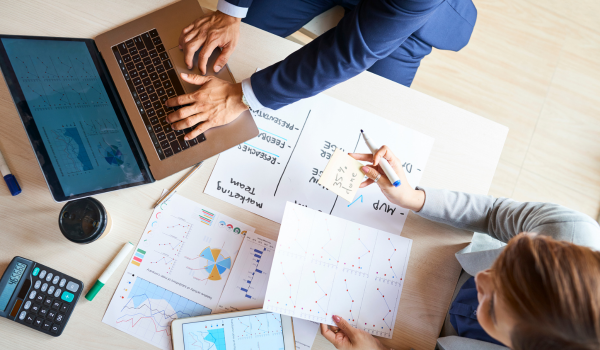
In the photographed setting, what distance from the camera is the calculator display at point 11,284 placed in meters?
0.73

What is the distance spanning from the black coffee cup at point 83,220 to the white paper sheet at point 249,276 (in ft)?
1.02

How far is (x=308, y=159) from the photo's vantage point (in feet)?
2.77

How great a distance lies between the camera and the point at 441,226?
873 mm

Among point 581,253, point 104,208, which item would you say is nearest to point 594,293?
point 581,253

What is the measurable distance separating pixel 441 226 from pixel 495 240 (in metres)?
0.18

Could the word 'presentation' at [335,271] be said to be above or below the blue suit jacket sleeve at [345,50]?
below

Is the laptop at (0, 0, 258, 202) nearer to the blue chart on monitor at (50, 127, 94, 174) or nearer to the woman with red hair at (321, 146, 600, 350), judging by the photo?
the blue chart on monitor at (50, 127, 94, 174)

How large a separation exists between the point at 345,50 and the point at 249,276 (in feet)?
1.85

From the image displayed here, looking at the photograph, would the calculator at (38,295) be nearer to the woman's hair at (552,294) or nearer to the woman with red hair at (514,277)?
the woman with red hair at (514,277)

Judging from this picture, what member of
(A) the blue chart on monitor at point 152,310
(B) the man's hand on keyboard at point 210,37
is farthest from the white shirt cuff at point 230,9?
(A) the blue chart on monitor at point 152,310

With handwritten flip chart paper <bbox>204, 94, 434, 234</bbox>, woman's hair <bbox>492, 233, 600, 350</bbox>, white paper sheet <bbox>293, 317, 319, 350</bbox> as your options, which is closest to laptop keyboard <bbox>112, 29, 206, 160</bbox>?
handwritten flip chart paper <bbox>204, 94, 434, 234</bbox>

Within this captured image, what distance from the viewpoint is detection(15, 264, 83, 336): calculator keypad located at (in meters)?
0.73

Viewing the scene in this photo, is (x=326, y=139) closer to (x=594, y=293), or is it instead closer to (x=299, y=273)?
(x=299, y=273)

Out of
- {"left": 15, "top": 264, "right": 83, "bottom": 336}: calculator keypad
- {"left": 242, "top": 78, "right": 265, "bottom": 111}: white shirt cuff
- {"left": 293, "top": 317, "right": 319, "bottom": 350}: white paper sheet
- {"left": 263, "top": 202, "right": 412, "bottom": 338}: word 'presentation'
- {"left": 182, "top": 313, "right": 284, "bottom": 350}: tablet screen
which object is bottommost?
{"left": 15, "top": 264, "right": 83, "bottom": 336}: calculator keypad
